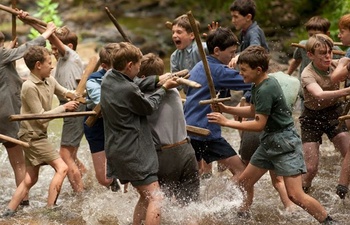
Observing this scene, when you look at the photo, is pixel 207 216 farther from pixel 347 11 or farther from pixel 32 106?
pixel 347 11

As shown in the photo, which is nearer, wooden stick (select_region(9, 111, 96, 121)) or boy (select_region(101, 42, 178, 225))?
boy (select_region(101, 42, 178, 225))

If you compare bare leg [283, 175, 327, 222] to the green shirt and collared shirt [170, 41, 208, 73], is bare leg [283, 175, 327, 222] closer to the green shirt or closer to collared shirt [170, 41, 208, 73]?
the green shirt

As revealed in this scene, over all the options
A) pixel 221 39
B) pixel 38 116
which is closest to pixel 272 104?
pixel 221 39

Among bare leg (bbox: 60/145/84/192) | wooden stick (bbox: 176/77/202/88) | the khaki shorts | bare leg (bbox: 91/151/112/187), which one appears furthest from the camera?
bare leg (bbox: 60/145/84/192)

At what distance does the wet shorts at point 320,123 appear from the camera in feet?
27.2

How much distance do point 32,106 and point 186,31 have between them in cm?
195

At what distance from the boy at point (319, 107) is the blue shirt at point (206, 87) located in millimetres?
765

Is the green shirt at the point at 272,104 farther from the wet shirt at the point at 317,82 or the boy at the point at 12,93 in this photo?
the boy at the point at 12,93

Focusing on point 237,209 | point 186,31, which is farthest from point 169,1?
point 237,209

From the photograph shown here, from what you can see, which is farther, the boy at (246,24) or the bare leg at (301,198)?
the boy at (246,24)

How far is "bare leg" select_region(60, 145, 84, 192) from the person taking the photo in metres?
8.57

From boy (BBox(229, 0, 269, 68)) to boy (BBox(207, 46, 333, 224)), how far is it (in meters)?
2.10

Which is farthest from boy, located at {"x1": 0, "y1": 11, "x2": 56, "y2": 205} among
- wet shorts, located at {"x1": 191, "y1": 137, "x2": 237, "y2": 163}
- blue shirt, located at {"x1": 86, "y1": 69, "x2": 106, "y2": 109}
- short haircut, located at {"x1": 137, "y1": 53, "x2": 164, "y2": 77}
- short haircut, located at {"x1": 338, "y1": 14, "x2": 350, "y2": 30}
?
short haircut, located at {"x1": 338, "y1": 14, "x2": 350, "y2": 30}

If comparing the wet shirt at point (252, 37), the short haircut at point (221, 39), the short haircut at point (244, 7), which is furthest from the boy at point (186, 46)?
the short haircut at point (221, 39)
